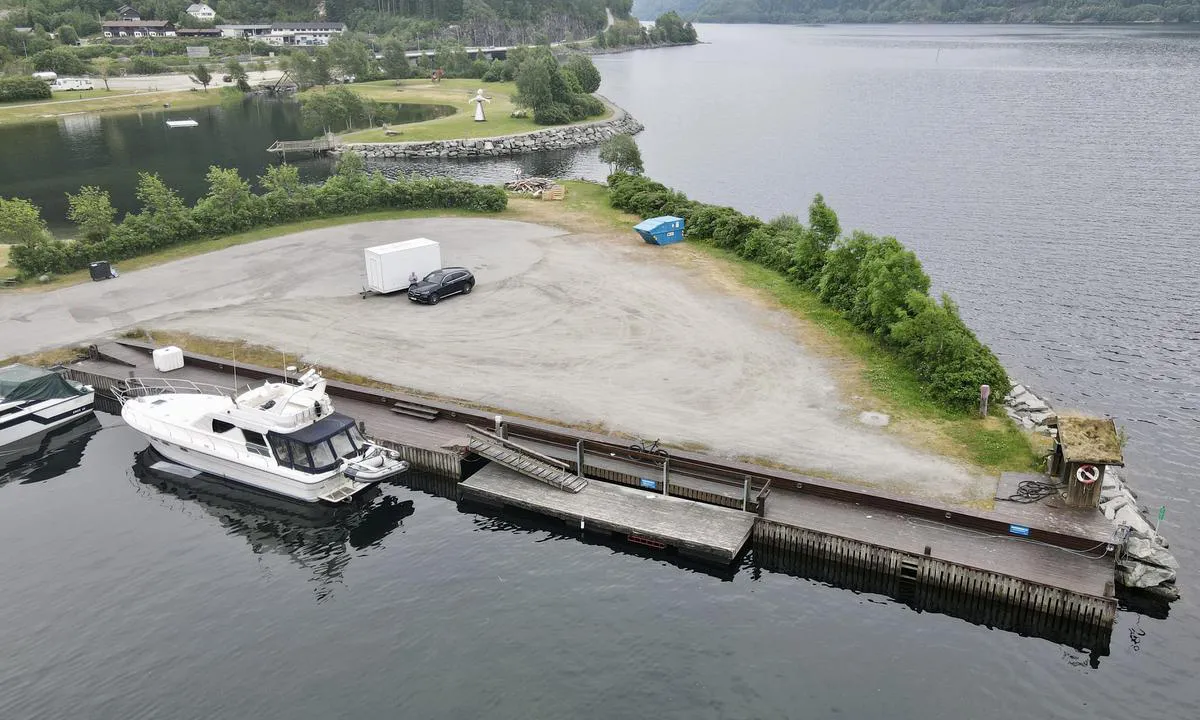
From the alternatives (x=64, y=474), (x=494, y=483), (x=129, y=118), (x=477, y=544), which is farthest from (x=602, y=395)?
(x=129, y=118)

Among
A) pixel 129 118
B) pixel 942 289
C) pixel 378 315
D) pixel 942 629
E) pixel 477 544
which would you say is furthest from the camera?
pixel 129 118

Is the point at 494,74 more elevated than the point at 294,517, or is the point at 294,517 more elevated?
the point at 494,74

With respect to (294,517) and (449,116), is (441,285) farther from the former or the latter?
(449,116)

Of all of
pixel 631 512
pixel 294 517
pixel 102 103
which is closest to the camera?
pixel 631 512

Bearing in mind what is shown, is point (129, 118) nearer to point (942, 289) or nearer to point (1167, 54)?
point (942, 289)

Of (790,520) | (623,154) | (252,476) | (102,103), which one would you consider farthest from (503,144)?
(102,103)
